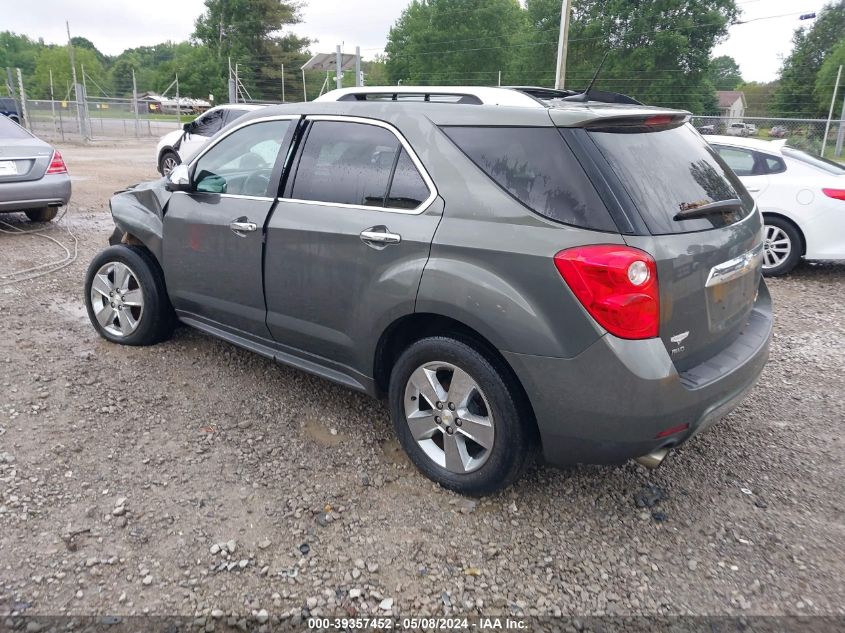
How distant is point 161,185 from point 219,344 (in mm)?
1175

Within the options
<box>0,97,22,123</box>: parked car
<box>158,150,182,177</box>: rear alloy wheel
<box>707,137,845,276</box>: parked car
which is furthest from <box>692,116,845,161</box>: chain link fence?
<box>0,97,22,123</box>: parked car

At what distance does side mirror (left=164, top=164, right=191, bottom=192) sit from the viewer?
410cm

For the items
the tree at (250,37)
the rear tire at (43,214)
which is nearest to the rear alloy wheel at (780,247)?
the rear tire at (43,214)

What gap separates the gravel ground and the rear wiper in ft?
4.33

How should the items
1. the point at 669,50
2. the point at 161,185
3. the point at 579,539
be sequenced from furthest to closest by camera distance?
1. the point at 669,50
2. the point at 161,185
3. the point at 579,539

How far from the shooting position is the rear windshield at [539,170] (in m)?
2.59

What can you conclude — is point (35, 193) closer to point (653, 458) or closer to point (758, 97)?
point (653, 458)

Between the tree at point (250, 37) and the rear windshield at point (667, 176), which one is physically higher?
the tree at point (250, 37)

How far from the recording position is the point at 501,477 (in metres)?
2.88

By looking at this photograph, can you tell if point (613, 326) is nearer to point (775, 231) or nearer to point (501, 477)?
point (501, 477)

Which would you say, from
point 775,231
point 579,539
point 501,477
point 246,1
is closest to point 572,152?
point 501,477

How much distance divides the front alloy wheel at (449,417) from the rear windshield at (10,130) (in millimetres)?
7586

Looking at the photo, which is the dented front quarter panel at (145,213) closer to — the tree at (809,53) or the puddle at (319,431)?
the puddle at (319,431)

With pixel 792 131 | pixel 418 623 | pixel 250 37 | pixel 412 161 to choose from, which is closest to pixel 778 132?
pixel 792 131
